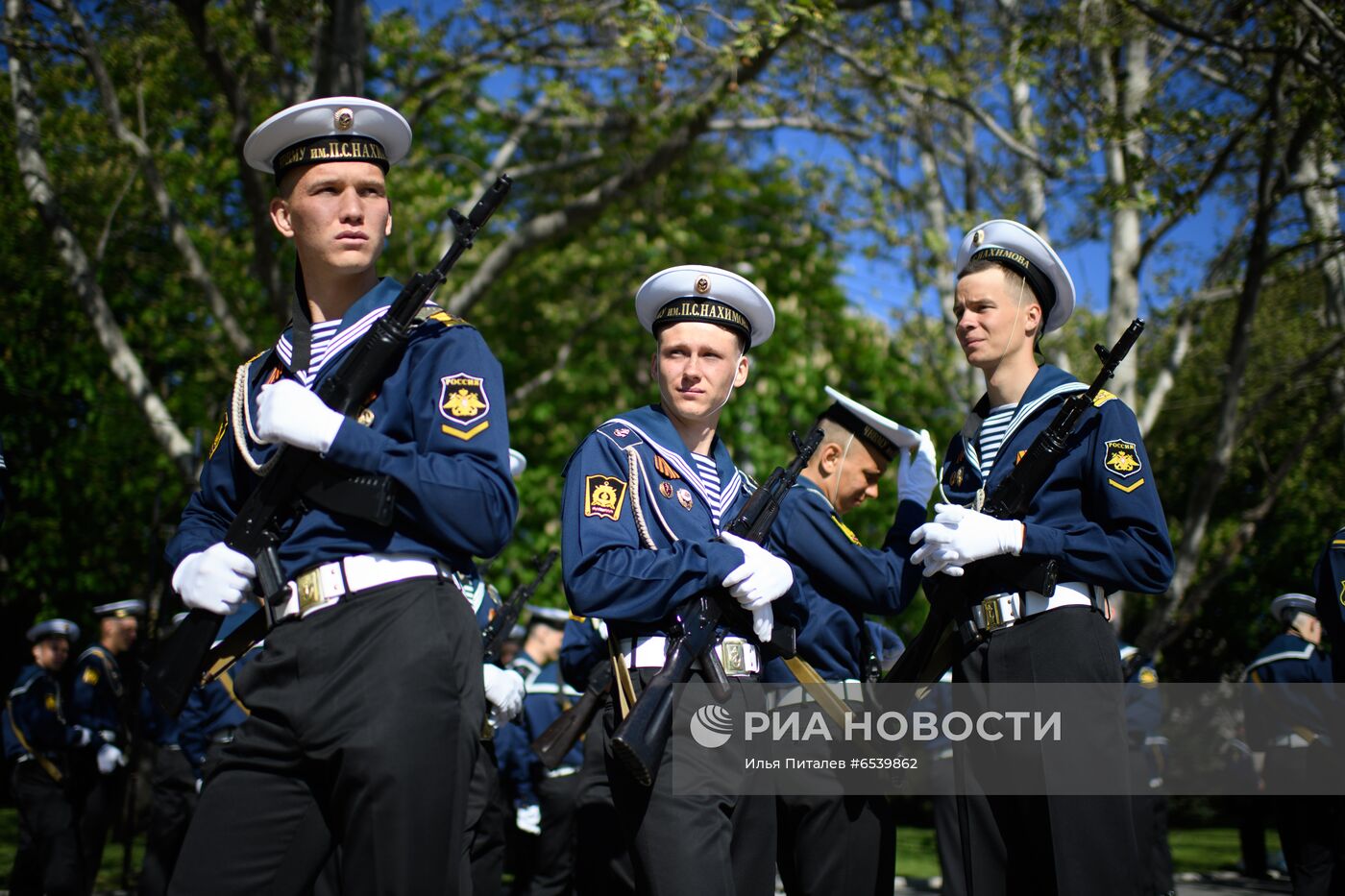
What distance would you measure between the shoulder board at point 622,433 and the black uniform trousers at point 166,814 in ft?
23.3

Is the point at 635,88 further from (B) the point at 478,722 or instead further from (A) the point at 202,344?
(B) the point at 478,722

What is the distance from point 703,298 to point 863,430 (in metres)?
1.48

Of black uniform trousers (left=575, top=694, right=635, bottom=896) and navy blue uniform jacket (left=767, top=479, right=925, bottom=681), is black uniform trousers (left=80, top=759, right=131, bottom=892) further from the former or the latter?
navy blue uniform jacket (left=767, top=479, right=925, bottom=681)

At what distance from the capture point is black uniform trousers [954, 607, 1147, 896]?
3.74m

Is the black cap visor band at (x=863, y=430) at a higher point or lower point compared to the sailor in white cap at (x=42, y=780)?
higher

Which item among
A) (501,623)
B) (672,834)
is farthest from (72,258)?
(672,834)

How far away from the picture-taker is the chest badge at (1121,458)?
4090mm

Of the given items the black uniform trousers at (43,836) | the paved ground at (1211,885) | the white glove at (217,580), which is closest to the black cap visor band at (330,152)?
the white glove at (217,580)

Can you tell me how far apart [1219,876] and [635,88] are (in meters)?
9.68

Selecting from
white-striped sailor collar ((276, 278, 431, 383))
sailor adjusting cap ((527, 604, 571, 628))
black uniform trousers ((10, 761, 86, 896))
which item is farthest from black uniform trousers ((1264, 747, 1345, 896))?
black uniform trousers ((10, 761, 86, 896))

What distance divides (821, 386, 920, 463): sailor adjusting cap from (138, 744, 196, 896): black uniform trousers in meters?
6.56

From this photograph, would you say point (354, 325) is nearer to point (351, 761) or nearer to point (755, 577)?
point (351, 761)

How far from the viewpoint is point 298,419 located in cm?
305

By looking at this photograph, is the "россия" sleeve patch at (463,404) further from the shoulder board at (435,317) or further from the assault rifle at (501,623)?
the assault rifle at (501,623)
